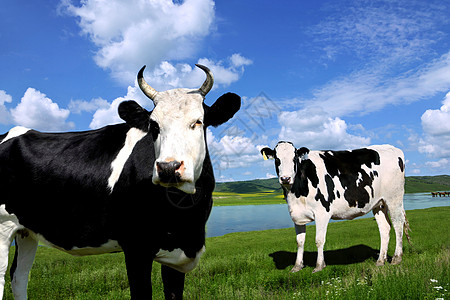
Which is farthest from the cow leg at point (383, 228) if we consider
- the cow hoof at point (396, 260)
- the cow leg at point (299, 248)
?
the cow leg at point (299, 248)

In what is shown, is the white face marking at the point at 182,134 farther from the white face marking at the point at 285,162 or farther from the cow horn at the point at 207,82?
the white face marking at the point at 285,162

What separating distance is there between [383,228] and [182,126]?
9477 millimetres

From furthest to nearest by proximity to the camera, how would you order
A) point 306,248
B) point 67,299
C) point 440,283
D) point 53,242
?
point 306,248 → point 67,299 → point 440,283 → point 53,242

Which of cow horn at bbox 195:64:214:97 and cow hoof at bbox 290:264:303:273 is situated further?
cow hoof at bbox 290:264:303:273

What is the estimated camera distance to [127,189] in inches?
153

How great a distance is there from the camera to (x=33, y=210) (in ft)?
14.3

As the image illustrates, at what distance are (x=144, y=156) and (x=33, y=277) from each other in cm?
718

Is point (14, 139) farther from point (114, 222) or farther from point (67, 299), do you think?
point (67, 299)

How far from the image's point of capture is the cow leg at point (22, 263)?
182 inches

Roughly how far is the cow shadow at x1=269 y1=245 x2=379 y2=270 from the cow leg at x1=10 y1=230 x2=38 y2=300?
21.5ft

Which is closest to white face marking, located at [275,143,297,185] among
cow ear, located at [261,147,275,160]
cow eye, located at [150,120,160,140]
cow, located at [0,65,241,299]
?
cow ear, located at [261,147,275,160]

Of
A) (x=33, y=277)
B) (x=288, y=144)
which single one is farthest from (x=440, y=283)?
(x=33, y=277)

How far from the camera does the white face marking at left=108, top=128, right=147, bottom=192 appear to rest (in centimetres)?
405

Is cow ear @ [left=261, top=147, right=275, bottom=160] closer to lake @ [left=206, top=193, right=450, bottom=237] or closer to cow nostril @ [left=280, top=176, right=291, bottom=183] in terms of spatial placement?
cow nostril @ [left=280, top=176, right=291, bottom=183]
